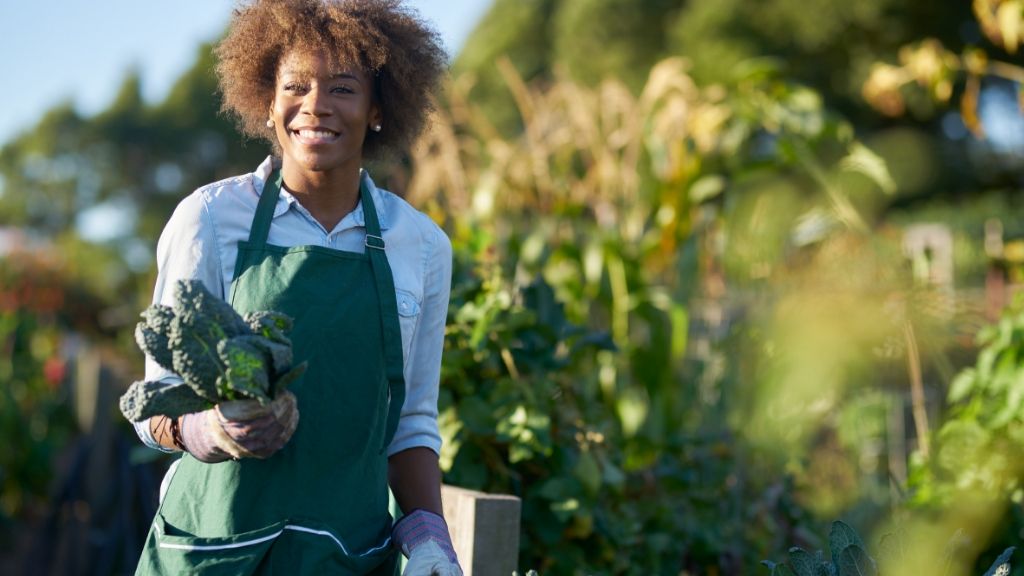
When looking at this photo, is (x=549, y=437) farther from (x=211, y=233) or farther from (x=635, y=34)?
(x=635, y=34)

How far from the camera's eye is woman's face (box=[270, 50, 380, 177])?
5.91 ft

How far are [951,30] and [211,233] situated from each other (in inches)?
520

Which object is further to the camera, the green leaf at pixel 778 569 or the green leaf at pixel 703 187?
the green leaf at pixel 703 187

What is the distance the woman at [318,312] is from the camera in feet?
5.39

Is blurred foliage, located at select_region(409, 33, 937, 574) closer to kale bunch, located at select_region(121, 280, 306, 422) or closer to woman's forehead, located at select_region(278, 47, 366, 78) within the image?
woman's forehead, located at select_region(278, 47, 366, 78)

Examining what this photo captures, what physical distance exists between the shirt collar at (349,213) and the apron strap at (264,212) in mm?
11

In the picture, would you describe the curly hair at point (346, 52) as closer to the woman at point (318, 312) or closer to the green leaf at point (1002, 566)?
the woman at point (318, 312)

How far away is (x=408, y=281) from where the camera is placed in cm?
183

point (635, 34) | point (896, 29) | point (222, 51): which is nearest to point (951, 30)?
point (896, 29)

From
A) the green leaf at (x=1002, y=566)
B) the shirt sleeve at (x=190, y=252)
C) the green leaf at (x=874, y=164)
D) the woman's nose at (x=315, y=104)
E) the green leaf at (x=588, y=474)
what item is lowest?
the green leaf at (x=1002, y=566)

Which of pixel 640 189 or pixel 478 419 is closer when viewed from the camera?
pixel 478 419

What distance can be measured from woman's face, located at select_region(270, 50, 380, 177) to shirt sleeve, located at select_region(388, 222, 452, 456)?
0.23m

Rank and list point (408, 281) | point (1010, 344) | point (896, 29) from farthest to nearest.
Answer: point (896, 29) → point (1010, 344) → point (408, 281)

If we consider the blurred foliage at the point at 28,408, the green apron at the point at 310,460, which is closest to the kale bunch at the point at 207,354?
the green apron at the point at 310,460
